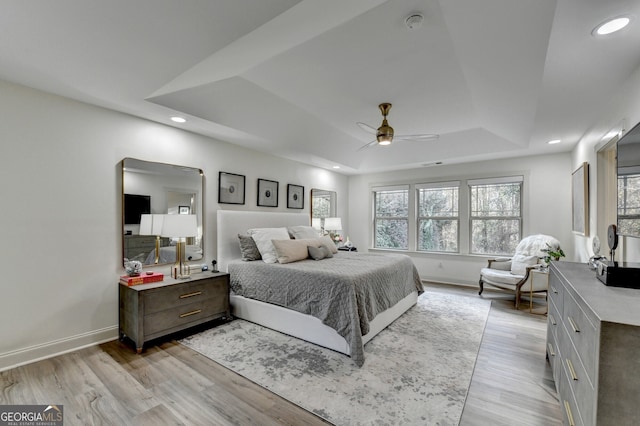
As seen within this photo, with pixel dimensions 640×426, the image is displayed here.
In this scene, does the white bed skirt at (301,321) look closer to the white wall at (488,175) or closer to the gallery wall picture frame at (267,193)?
the gallery wall picture frame at (267,193)

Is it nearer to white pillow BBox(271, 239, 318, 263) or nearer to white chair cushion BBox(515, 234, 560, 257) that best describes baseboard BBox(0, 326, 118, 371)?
white pillow BBox(271, 239, 318, 263)

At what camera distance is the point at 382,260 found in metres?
3.79

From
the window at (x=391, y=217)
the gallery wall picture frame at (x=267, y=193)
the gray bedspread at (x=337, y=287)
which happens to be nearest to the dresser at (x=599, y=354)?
the gray bedspread at (x=337, y=287)

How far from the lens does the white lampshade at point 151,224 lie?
3021mm

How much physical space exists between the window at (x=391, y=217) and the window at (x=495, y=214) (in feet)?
4.37

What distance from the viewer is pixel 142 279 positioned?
297 centimetres

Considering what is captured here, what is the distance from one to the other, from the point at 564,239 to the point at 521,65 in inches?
150

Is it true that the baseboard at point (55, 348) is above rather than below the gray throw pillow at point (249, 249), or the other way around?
below

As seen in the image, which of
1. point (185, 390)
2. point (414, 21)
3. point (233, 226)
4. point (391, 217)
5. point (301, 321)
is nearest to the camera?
point (414, 21)

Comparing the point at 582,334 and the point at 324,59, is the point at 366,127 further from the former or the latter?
the point at 582,334

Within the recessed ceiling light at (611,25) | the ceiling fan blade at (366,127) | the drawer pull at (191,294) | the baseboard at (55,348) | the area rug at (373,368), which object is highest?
the recessed ceiling light at (611,25)

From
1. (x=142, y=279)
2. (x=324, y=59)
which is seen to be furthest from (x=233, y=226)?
(x=324, y=59)

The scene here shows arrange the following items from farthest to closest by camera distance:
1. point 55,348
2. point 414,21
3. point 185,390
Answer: point 55,348 < point 185,390 < point 414,21

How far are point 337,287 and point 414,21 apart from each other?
7.30 ft
